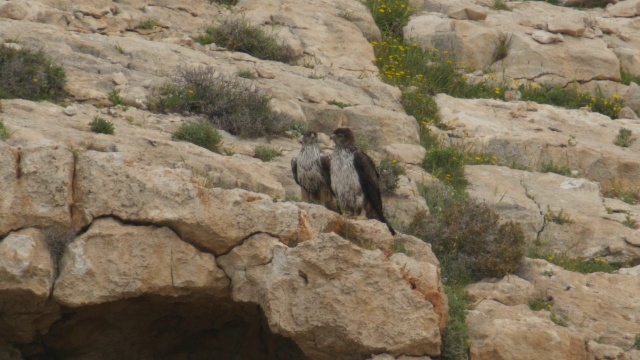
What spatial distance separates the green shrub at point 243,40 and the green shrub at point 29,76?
157 inches

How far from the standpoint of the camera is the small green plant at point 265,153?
14.5 m

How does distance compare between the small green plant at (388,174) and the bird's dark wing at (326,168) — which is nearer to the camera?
the bird's dark wing at (326,168)

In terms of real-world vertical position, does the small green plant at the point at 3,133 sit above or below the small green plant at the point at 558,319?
above

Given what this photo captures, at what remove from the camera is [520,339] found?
1149 centimetres

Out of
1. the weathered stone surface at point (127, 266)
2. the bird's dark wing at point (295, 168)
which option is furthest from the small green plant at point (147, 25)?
the weathered stone surface at point (127, 266)

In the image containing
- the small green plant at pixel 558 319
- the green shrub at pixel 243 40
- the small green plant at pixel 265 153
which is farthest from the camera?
the green shrub at pixel 243 40

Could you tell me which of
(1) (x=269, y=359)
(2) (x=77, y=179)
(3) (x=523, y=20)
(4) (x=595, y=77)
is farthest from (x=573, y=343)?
(3) (x=523, y=20)

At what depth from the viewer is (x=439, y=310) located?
36.8 ft

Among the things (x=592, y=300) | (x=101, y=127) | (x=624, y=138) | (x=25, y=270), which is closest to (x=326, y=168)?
(x=101, y=127)

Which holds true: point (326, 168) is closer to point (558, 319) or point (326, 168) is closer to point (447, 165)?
point (447, 165)

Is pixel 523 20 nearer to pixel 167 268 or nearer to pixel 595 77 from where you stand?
pixel 595 77

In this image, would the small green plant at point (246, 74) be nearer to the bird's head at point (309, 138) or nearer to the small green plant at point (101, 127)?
the bird's head at point (309, 138)

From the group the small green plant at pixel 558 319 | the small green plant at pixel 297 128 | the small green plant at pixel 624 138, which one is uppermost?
the small green plant at pixel 558 319

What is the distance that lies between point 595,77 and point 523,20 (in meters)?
2.05
